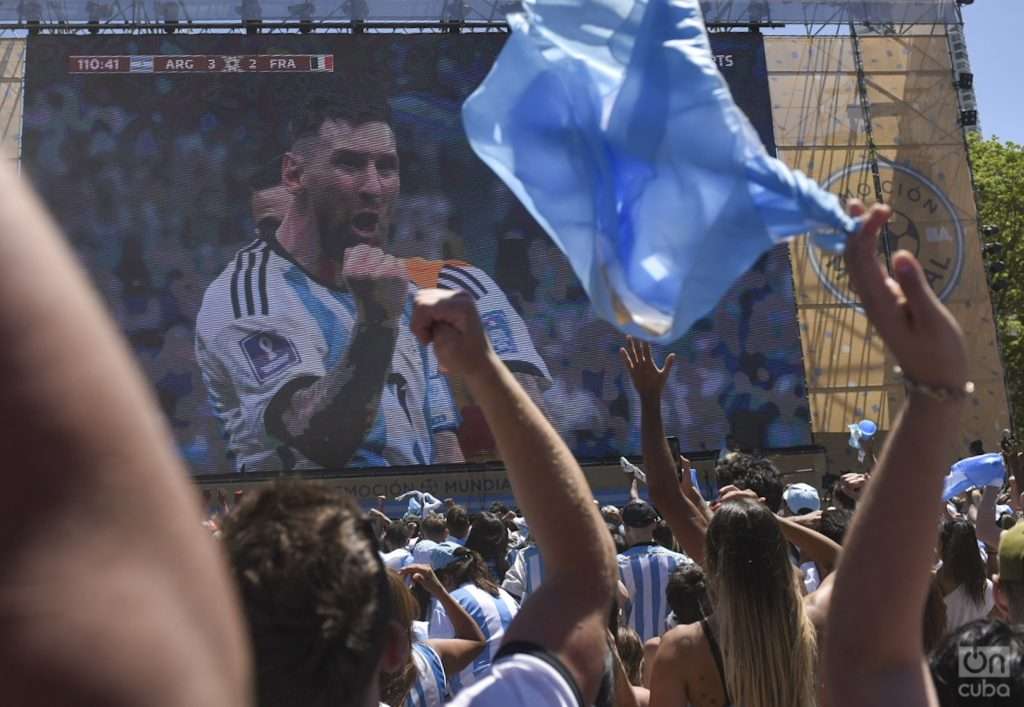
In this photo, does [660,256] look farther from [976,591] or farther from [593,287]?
[976,591]

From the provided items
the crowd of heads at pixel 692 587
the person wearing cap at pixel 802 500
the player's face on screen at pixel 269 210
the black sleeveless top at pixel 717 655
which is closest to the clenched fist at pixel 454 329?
the crowd of heads at pixel 692 587

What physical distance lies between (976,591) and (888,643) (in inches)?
115

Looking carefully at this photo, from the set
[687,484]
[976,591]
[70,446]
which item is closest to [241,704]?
[70,446]

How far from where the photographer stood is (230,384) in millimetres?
17562

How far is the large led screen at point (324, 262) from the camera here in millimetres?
17703

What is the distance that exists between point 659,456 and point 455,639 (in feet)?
4.50

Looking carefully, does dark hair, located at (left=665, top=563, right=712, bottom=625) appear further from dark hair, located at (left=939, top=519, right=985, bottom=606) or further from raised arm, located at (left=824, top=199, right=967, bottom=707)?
raised arm, located at (left=824, top=199, right=967, bottom=707)

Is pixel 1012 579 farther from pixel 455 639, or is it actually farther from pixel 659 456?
pixel 455 639

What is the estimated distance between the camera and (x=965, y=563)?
12.9ft

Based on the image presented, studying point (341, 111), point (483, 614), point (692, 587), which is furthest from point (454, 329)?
point (341, 111)

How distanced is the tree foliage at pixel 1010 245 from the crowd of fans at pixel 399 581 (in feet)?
88.2

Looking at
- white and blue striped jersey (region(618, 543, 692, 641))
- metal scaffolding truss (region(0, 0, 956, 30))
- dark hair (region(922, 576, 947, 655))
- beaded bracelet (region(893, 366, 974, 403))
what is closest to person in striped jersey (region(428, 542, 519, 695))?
white and blue striped jersey (region(618, 543, 692, 641))

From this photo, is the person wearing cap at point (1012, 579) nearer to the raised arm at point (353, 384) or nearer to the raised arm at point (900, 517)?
the raised arm at point (900, 517)

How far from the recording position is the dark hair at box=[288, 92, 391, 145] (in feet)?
61.0
